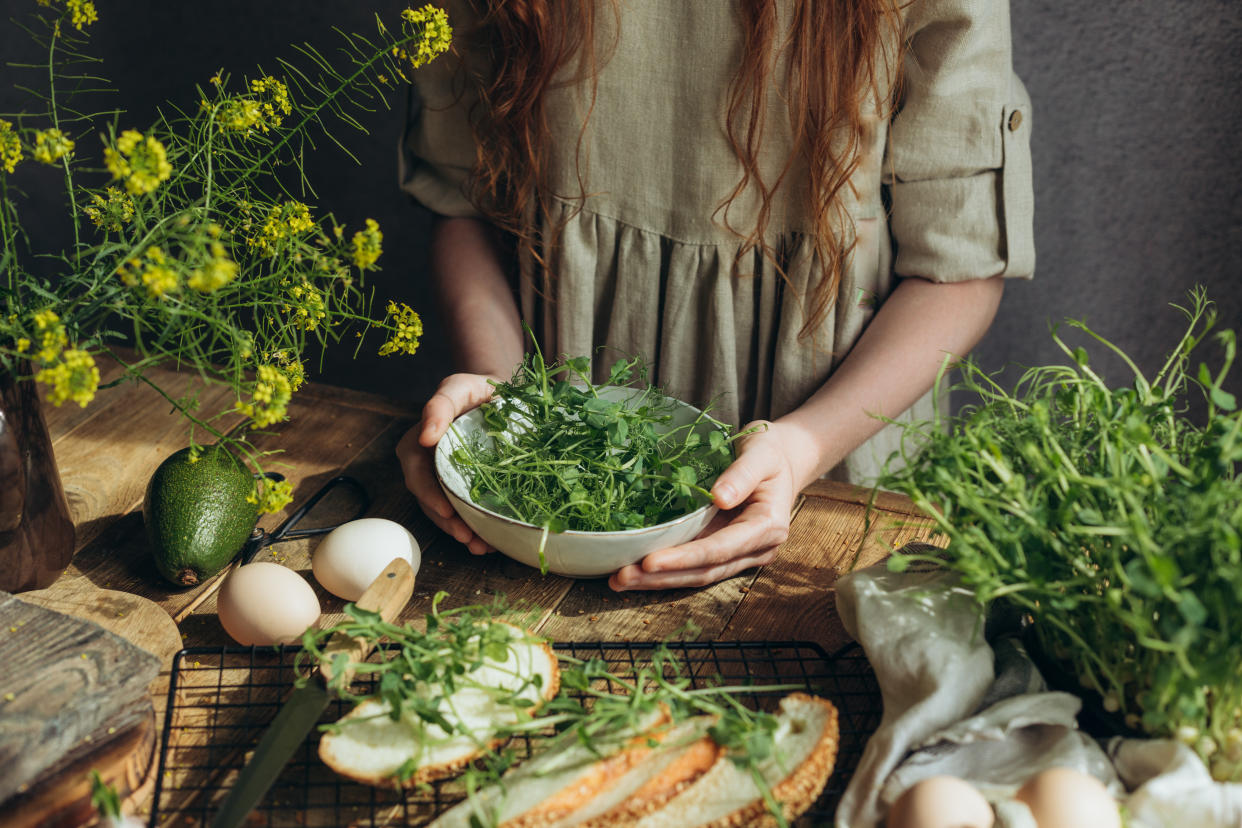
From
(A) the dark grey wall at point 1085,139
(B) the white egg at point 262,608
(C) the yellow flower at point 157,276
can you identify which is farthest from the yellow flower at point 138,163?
(A) the dark grey wall at point 1085,139

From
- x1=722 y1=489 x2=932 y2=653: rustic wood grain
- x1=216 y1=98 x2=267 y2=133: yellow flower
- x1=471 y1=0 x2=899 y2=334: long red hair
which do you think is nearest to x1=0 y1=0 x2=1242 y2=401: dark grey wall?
x1=471 y1=0 x2=899 y2=334: long red hair

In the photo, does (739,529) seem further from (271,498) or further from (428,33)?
(428,33)

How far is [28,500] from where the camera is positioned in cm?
92

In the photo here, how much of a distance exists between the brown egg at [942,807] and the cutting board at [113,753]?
56 centimetres

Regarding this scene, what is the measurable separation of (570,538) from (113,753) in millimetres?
406

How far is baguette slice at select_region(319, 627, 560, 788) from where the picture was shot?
0.73m

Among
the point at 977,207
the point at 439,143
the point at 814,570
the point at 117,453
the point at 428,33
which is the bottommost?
the point at 814,570

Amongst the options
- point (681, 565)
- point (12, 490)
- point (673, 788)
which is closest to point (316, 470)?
point (12, 490)

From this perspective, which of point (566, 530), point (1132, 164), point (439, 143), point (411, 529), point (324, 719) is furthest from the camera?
point (1132, 164)

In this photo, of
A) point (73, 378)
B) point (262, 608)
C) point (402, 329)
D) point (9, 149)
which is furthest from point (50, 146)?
point (262, 608)

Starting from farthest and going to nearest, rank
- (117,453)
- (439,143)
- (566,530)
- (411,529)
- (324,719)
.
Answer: (439,143)
(117,453)
(411,529)
(566,530)
(324,719)

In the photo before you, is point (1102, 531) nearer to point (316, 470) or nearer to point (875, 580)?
point (875, 580)

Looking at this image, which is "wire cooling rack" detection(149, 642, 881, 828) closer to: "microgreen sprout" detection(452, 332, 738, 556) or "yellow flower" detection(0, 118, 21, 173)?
"microgreen sprout" detection(452, 332, 738, 556)

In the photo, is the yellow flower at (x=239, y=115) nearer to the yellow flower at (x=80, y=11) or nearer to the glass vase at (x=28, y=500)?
the yellow flower at (x=80, y=11)
